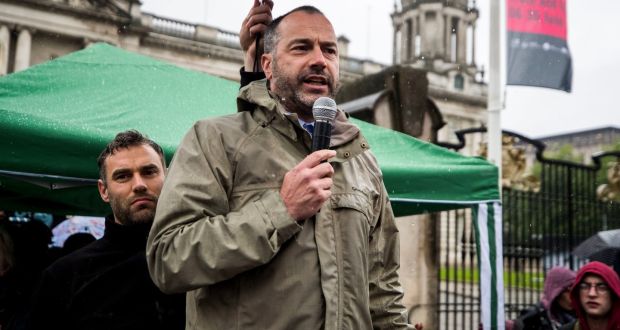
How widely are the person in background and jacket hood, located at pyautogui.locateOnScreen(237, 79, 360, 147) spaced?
408cm

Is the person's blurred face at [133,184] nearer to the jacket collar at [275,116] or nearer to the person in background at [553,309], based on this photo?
the jacket collar at [275,116]

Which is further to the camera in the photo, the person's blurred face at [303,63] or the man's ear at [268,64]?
the man's ear at [268,64]

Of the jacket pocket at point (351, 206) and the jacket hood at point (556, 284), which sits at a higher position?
the jacket pocket at point (351, 206)

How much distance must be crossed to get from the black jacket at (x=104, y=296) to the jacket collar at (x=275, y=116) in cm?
89

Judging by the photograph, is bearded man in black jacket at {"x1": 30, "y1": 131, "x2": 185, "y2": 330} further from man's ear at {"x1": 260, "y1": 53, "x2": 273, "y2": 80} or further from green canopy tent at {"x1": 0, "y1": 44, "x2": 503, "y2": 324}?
man's ear at {"x1": 260, "y1": 53, "x2": 273, "y2": 80}

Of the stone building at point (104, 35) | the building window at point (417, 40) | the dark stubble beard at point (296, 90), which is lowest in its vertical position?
the dark stubble beard at point (296, 90)

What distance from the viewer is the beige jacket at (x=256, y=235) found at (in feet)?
5.30

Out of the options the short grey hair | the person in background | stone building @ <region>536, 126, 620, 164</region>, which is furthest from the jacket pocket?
stone building @ <region>536, 126, 620, 164</region>

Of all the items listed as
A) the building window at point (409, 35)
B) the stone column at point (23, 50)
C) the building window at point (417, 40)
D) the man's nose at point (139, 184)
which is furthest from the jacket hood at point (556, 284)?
the stone column at point (23, 50)

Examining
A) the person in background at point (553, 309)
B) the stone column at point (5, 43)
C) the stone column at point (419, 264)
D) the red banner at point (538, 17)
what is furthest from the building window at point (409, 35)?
the stone column at point (5, 43)

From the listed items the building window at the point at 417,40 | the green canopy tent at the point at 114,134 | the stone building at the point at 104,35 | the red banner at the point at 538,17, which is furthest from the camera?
the stone building at the point at 104,35

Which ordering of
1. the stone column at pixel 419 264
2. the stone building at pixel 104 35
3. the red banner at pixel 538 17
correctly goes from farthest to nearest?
the stone building at pixel 104 35 → the stone column at pixel 419 264 → the red banner at pixel 538 17

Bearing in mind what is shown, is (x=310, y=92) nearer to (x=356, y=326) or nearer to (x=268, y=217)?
(x=268, y=217)

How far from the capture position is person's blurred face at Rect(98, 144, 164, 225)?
249cm
